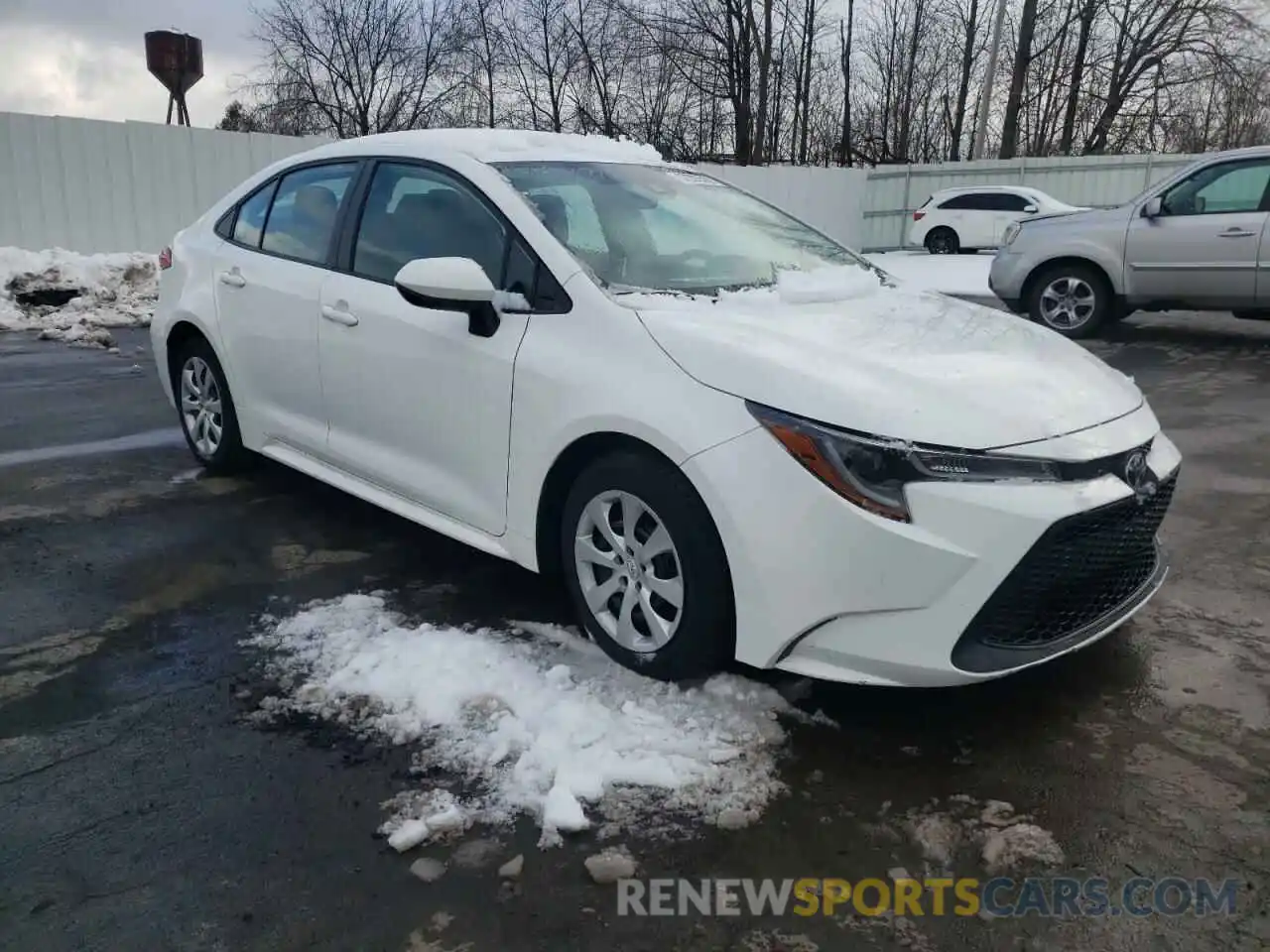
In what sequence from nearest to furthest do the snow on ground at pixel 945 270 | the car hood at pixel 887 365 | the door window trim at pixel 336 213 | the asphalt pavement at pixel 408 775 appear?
the asphalt pavement at pixel 408 775, the car hood at pixel 887 365, the door window trim at pixel 336 213, the snow on ground at pixel 945 270

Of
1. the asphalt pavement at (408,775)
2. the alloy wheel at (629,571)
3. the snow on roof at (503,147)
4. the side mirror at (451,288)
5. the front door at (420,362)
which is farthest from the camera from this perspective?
the snow on roof at (503,147)

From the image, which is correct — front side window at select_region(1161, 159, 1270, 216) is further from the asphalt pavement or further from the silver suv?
the asphalt pavement

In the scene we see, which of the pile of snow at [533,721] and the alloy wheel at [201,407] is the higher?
the alloy wheel at [201,407]

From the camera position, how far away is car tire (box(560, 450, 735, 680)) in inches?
110

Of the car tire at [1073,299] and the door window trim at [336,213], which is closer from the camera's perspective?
the door window trim at [336,213]

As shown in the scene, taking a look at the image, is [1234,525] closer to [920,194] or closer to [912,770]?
[912,770]

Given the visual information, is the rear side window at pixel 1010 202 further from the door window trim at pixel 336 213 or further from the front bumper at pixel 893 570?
the front bumper at pixel 893 570

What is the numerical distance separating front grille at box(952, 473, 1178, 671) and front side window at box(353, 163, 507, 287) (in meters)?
1.91

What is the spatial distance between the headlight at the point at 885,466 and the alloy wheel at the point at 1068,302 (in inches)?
310

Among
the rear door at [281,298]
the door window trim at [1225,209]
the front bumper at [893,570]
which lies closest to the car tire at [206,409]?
the rear door at [281,298]

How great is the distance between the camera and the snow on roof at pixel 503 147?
385 centimetres

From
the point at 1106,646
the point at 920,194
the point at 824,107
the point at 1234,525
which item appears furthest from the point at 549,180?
the point at 824,107

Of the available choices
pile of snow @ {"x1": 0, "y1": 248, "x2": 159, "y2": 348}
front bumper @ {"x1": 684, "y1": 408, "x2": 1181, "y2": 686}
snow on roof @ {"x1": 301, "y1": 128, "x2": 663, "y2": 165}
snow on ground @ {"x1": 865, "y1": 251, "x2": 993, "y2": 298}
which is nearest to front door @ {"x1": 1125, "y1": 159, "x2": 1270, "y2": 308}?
snow on ground @ {"x1": 865, "y1": 251, "x2": 993, "y2": 298}

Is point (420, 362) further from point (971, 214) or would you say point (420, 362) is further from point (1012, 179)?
point (1012, 179)
